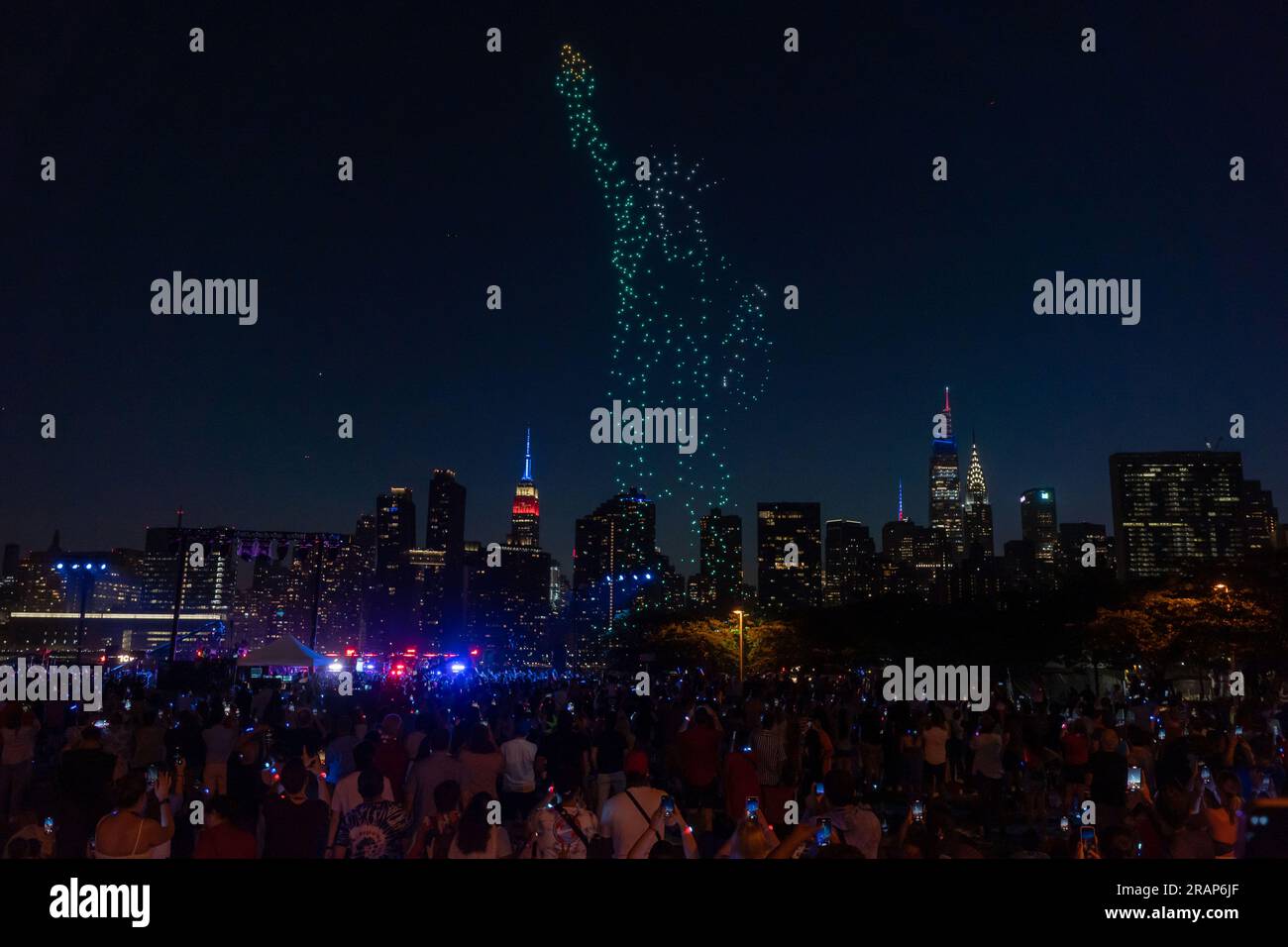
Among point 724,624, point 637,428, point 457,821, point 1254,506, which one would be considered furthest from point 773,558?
point 457,821

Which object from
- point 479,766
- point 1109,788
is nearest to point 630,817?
point 479,766

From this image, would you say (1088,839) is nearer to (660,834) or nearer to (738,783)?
(660,834)

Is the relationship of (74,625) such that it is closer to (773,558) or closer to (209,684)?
(773,558)

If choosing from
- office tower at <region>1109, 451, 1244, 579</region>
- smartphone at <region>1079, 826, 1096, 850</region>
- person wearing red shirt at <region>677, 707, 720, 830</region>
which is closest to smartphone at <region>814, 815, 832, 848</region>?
smartphone at <region>1079, 826, 1096, 850</region>

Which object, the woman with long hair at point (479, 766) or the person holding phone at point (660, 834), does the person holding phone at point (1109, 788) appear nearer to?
the person holding phone at point (660, 834)

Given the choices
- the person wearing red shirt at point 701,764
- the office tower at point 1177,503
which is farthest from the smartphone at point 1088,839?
the office tower at point 1177,503

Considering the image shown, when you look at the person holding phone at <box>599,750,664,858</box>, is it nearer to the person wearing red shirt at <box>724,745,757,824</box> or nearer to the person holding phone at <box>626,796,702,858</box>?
the person holding phone at <box>626,796,702,858</box>
